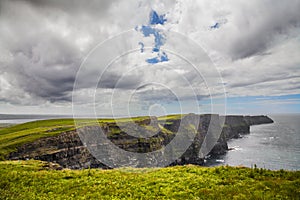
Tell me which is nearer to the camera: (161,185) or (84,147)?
(161,185)

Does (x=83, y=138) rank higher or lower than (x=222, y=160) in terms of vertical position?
higher

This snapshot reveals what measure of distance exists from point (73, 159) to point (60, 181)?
393ft

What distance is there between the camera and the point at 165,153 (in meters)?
178

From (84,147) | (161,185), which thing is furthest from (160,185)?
(84,147)

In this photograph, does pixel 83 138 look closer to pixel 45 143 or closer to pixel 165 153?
pixel 45 143

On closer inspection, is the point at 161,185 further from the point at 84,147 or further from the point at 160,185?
the point at 84,147

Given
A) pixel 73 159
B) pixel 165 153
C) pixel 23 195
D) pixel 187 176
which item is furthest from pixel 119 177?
pixel 165 153

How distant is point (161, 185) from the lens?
1698 cm

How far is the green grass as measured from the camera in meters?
14.3

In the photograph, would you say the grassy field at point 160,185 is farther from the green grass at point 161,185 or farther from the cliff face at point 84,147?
the cliff face at point 84,147

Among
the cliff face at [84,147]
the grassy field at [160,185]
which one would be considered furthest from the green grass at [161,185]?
the cliff face at [84,147]

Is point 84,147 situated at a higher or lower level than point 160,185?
lower

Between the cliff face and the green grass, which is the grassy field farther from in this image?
the cliff face

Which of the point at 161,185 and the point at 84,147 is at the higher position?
the point at 161,185
